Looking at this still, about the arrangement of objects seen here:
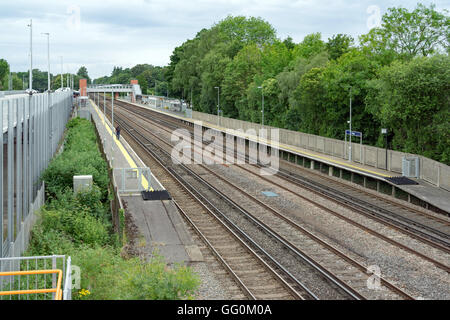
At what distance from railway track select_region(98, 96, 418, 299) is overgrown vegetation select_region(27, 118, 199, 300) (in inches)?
175

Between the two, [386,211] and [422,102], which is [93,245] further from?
[422,102]

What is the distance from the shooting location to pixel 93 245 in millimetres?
15602

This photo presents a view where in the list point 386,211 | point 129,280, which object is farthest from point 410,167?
point 129,280

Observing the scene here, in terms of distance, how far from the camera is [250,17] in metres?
93.3

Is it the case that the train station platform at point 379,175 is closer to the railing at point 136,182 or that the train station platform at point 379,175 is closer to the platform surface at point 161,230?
the platform surface at point 161,230

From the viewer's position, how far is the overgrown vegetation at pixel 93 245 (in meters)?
8.55

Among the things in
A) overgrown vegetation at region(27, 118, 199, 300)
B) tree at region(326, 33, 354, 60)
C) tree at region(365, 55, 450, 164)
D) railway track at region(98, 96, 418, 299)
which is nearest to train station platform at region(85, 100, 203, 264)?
overgrown vegetation at region(27, 118, 199, 300)

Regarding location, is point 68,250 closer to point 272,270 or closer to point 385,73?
point 272,270

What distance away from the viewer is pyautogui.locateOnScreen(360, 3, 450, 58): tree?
39469 millimetres

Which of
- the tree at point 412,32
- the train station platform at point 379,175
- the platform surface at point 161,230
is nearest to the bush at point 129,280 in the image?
the platform surface at point 161,230

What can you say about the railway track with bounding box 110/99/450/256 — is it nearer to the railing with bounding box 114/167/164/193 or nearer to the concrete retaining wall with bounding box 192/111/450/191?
the concrete retaining wall with bounding box 192/111/450/191

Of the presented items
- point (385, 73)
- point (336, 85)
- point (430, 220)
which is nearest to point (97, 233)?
point (430, 220)

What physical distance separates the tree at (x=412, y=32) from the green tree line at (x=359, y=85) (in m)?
0.07
